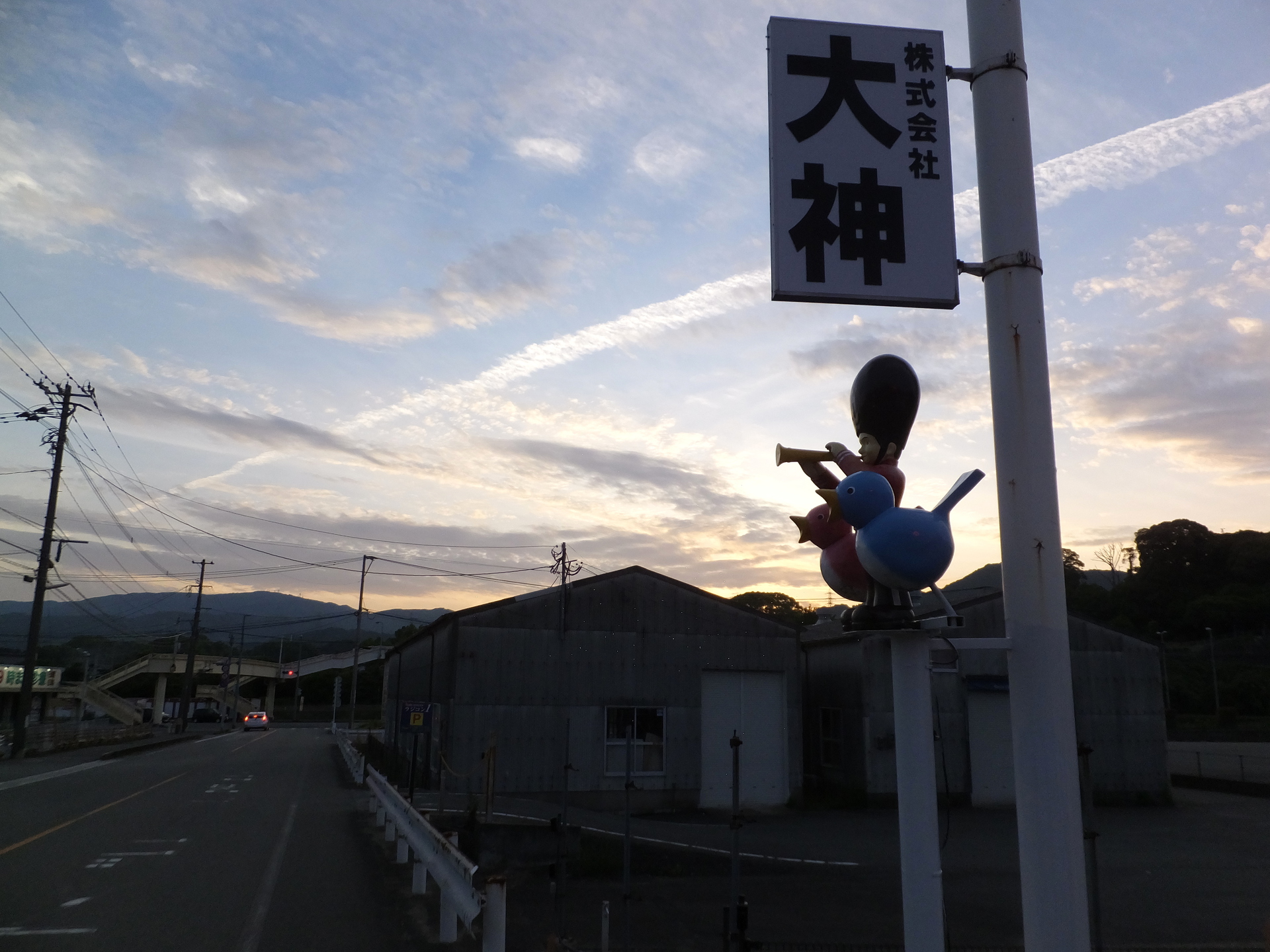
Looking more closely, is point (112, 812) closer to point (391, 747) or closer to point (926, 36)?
point (391, 747)

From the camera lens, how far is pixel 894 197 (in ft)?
14.2

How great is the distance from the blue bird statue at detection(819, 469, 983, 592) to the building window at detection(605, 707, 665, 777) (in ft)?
58.7

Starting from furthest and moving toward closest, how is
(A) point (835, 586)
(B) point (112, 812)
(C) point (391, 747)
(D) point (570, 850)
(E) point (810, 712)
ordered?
1. (C) point (391, 747)
2. (E) point (810, 712)
3. (B) point (112, 812)
4. (D) point (570, 850)
5. (A) point (835, 586)

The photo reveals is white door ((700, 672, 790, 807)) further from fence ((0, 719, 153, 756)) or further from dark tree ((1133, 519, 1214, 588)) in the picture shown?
dark tree ((1133, 519, 1214, 588))

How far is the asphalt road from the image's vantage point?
859 cm

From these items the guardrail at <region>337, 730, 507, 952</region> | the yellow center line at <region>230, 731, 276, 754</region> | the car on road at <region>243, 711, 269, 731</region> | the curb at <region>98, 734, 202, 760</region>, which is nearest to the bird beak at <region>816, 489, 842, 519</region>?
Answer: the guardrail at <region>337, 730, 507, 952</region>

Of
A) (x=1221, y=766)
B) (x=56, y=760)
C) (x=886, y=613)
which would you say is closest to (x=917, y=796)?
(x=886, y=613)

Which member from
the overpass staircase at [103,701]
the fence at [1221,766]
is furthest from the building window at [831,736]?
the overpass staircase at [103,701]

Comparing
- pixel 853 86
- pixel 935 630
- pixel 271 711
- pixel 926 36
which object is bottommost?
pixel 271 711

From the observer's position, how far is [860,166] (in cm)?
434

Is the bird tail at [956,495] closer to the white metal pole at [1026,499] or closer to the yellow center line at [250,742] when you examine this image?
the white metal pole at [1026,499]

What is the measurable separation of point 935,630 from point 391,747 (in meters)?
28.5

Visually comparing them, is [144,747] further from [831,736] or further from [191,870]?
[191,870]

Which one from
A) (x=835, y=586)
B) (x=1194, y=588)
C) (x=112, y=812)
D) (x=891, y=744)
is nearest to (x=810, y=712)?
(x=891, y=744)
